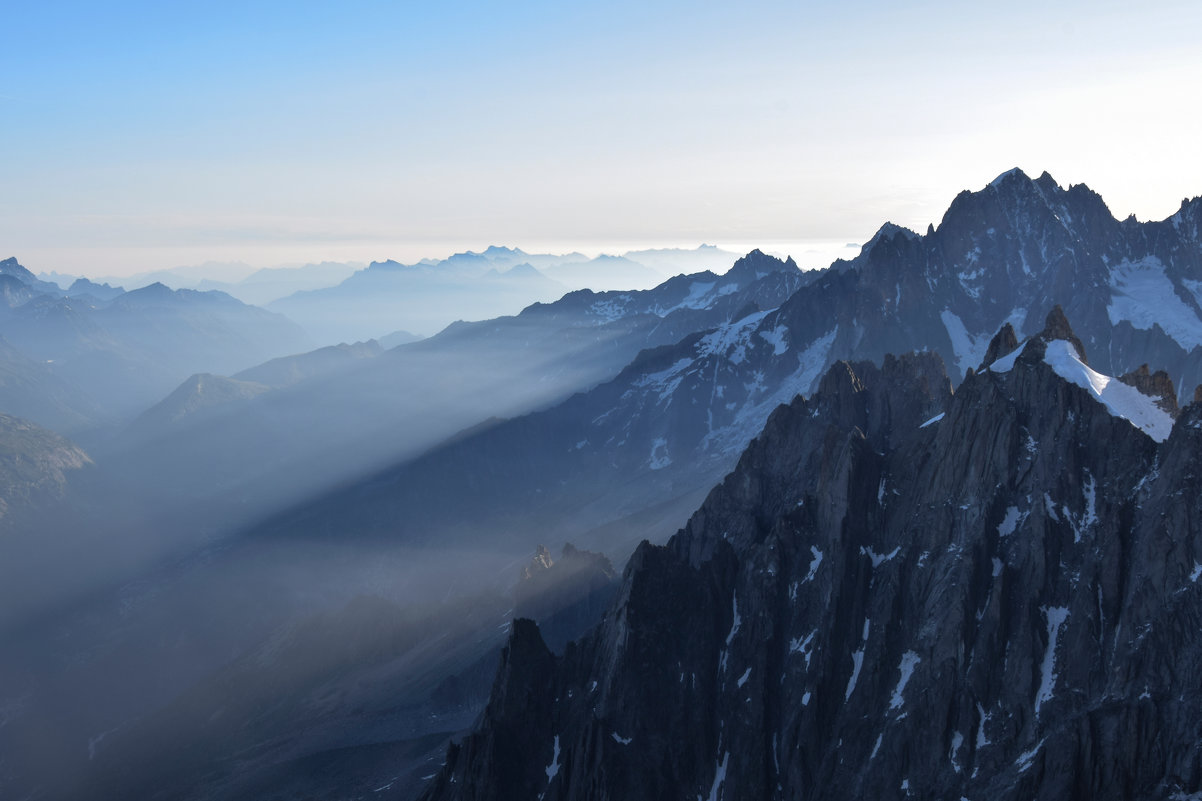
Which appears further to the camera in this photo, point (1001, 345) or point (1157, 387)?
point (1001, 345)

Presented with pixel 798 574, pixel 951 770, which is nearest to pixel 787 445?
pixel 798 574

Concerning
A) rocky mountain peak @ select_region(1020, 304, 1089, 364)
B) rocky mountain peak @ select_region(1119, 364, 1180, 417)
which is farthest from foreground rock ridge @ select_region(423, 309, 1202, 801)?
rocky mountain peak @ select_region(1119, 364, 1180, 417)

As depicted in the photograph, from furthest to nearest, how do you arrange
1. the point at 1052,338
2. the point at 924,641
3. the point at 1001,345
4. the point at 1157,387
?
the point at 1001,345 → the point at 1052,338 → the point at 1157,387 → the point at 924,641

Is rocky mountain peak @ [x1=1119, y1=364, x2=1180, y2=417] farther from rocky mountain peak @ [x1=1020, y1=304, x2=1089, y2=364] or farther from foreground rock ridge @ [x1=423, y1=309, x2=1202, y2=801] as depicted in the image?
rocky mountain peak @ [x1=1020, y1=304, x2=1089, y2=364]

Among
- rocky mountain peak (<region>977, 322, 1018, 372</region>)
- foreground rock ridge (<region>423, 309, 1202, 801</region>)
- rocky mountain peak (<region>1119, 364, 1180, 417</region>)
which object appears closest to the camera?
foreground rock ridge (<region>423, 309, 1202, 801</region>)

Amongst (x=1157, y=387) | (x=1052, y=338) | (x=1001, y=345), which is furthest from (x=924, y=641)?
(x=1001, y=345)

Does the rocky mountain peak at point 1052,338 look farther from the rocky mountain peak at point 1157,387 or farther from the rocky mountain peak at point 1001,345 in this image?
the rocky mountain peak at point 1157,387

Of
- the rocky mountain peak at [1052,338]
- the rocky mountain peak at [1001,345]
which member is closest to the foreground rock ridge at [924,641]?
the rocky mountain peak at [1001,345]

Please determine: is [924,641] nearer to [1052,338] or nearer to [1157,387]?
[1157,387]

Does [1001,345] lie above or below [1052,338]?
below

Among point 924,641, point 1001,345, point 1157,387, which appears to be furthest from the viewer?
point 1001,345
